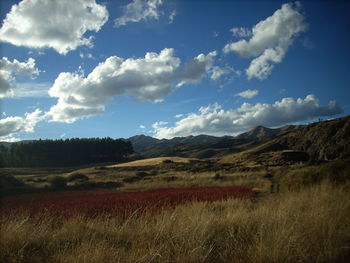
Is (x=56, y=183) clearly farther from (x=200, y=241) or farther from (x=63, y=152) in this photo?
(x=63, y=152)

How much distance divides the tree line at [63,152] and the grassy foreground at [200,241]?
97.6 meters

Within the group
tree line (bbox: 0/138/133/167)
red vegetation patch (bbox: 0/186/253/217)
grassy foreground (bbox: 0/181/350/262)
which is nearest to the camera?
grassy foreground (bbox: 0/181/350/262)

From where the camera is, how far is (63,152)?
102812 millimetres

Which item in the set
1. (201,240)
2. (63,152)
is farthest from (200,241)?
(63,152)

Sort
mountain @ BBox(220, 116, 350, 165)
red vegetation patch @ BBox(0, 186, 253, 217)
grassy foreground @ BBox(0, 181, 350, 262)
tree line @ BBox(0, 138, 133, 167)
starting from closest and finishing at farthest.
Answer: grassy foreground @ BBox(0, 181, 350, 262), red vegetation patch @ BBox(0, 186, 253, 217), mountain @ BBox(220, 116, 350, 165), tree line @ BBox(0, 138, 133, 167)

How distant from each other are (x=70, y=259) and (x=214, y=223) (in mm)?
3241

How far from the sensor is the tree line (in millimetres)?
93875

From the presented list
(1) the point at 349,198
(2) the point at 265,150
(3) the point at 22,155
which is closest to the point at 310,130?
(2) the point at 265,150

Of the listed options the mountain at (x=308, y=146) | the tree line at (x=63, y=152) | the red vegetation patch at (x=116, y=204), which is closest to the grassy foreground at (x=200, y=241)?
the red vegetation patch at (x=116, y=204)

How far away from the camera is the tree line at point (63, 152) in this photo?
9388cm

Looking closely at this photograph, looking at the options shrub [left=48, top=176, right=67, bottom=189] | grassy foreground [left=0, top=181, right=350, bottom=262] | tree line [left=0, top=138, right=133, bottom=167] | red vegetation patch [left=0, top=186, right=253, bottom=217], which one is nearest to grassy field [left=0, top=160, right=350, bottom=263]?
grassy foreground [left=0, top=181, right=350, bottom=262]

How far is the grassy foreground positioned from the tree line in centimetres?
9761

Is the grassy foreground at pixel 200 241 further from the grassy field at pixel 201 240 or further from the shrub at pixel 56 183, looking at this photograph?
the shrub at pixel 56 183

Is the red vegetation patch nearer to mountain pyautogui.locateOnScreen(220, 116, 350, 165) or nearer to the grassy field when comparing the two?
the grassy field
